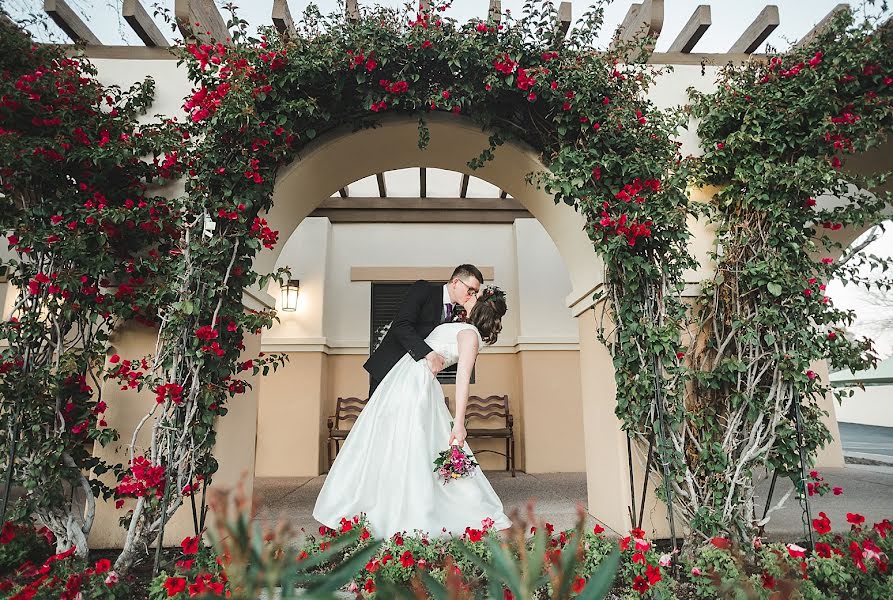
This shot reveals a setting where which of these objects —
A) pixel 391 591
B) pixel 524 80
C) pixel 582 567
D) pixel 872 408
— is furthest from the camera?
pixel 872 408

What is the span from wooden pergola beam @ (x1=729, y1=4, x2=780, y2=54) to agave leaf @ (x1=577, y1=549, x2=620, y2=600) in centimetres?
375

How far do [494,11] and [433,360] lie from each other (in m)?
1.91

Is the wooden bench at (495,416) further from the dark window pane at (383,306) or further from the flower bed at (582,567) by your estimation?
the flower bed at (582,567)

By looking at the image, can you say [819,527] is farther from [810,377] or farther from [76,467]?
[76,467]

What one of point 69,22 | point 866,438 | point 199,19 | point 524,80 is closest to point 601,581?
point 524,80

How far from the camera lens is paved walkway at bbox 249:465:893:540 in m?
3.09

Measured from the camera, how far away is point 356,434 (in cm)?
283

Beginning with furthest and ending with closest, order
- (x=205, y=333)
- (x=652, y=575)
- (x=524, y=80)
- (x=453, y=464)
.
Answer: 1. (x=524, y=80)
2. (x=453, y=464)
3. (x=205, y=333)
4. (x=652, y=575)

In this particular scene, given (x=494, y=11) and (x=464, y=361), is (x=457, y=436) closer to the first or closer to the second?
(x=464, y=361)

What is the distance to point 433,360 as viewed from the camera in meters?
2.92

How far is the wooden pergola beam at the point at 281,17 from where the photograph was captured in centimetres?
308

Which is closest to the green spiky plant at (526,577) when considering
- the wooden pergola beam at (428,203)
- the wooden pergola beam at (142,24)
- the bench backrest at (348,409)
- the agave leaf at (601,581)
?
the agave leaf at (601,581)

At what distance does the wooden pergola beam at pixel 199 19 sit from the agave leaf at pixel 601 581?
10.3ft

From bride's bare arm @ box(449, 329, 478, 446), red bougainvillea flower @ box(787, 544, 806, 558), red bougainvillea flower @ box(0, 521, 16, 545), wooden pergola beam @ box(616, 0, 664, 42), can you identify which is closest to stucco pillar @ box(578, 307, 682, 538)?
red bougainvillea flower @ box(787, 544, 806, 558)
